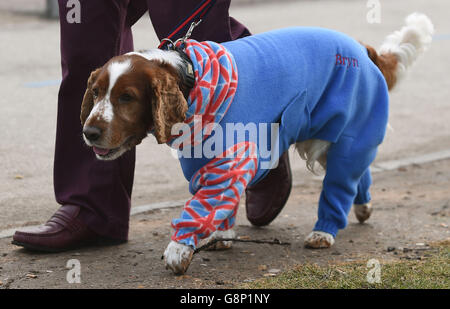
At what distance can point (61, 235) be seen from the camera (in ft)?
14.0

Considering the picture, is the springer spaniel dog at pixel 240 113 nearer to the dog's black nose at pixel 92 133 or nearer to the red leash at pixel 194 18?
the dog's black nose at pixel 92 133

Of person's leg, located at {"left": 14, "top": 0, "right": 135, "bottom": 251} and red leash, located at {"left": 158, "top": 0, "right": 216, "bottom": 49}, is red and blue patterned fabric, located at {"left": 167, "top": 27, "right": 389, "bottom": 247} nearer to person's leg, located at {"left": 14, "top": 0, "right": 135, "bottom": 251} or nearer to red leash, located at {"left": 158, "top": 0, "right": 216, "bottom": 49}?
red leash, located at {"left": 158, "top": 0, "right": 216, "bottom": 49}

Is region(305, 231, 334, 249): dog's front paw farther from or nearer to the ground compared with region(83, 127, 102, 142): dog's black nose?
nearer to the ground

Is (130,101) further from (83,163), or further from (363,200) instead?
(363,200)

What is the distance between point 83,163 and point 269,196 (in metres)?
1.11

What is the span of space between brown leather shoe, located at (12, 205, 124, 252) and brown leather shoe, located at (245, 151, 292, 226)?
0.90 meters

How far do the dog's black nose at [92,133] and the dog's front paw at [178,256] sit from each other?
0.65 meters

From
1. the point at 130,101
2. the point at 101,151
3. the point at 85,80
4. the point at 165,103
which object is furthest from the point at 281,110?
the point at 85,80

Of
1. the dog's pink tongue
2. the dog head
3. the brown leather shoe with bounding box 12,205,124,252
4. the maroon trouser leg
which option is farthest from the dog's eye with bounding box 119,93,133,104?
the brown leather shoe with bounding box 12,205,124,252

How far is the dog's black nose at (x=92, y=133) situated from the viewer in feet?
11.6

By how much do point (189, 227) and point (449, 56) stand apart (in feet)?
24.9

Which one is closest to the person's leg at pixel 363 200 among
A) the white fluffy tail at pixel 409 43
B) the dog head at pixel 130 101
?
the white fluffy tail at pixel 409 43

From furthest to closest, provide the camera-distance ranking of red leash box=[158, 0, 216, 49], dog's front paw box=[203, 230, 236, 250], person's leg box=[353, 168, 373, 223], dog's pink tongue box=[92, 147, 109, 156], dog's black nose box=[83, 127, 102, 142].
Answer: person's leg box=[353, 168, 373, 223], dog's front paw box=[203, 230, 236, 250], red leash box=[158, 0, 216, 49], dog's pink tongue box=[92, 147, 109, 156], dog's black nose box=[83, 127, 102, 142]

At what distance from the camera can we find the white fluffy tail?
4.88 meters
